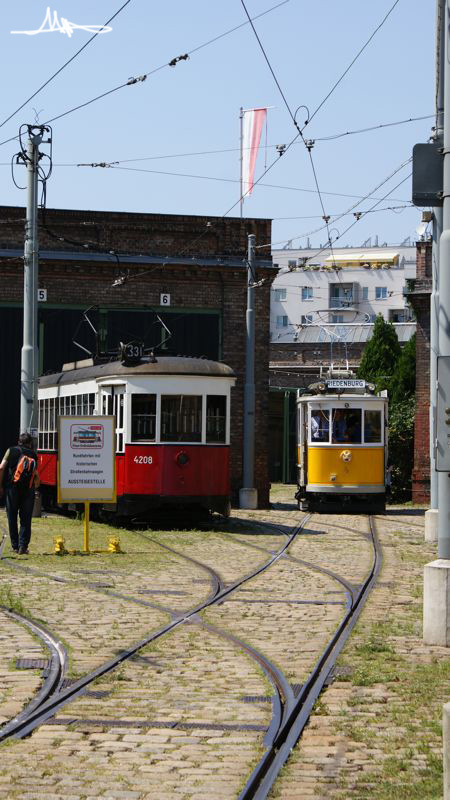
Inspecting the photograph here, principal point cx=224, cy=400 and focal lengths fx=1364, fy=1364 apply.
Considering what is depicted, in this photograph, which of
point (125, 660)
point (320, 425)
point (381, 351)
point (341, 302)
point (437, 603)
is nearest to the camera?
point (125, 660)

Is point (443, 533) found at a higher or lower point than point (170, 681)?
higher

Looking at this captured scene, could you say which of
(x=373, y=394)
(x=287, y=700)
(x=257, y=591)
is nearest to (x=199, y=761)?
(x=287, y=700)

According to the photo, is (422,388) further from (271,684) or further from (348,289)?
(348,289)

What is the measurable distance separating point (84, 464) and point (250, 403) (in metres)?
12.5

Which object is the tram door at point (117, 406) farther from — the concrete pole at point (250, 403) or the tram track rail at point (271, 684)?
the concrete pole at point (250, 403)

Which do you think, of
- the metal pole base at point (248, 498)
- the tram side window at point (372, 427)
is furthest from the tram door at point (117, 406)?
the metal pole base at point (248, 498)

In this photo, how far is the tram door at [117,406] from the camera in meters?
21.4

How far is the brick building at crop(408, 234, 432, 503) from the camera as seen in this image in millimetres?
35000

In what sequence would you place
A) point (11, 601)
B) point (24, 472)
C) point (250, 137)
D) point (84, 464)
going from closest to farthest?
point (11, 601) → point (24, 472) → point (84, 464) → point (250, 137)

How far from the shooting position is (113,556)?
16.4 m

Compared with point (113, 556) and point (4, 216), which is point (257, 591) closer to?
point (113, 556)

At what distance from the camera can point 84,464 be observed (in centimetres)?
1780

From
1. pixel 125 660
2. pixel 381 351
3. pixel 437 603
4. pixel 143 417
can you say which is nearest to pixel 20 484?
pixel 143 417

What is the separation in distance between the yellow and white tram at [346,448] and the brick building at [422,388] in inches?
275
